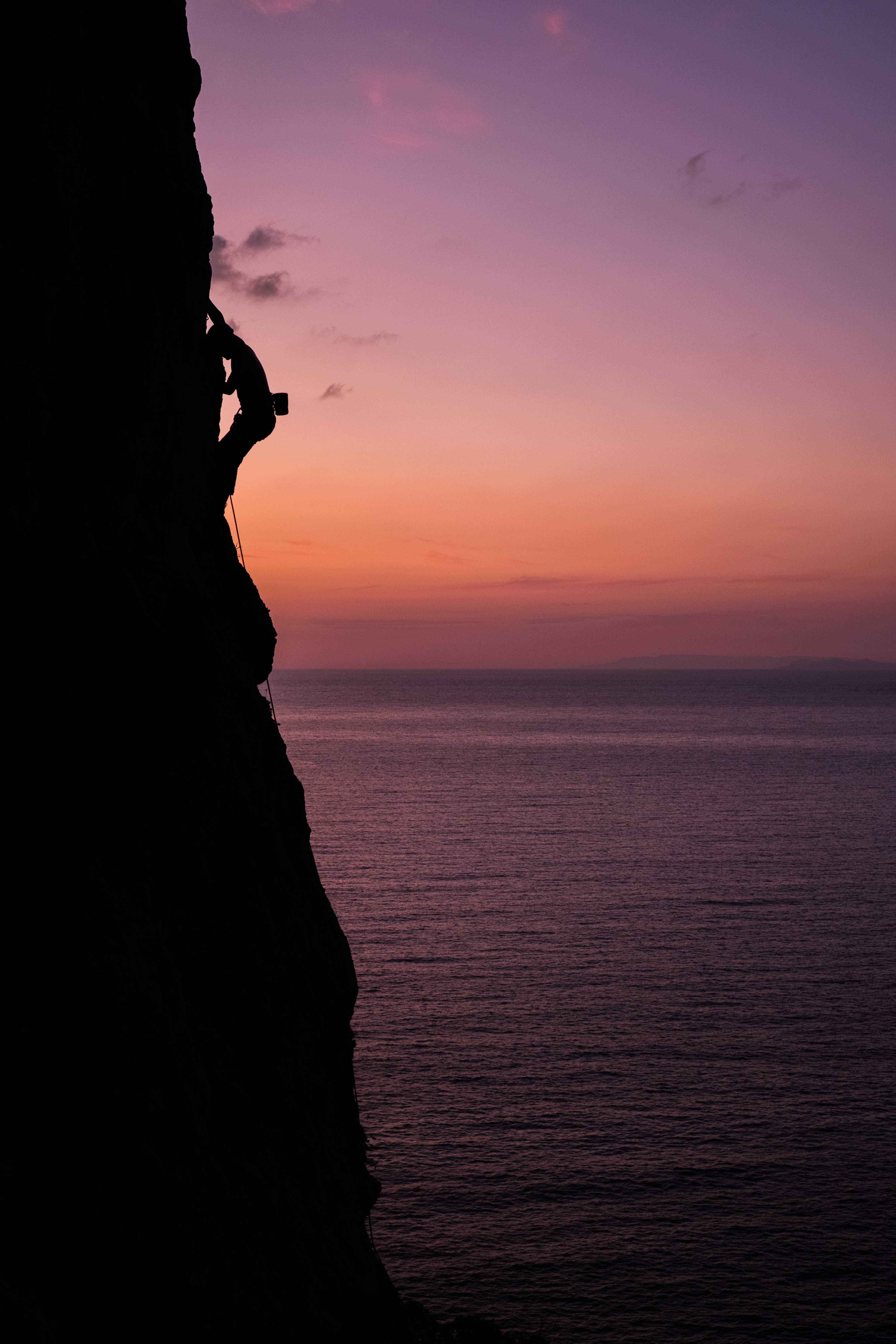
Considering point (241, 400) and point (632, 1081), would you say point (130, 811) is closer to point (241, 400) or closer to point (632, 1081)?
point (241, 400)

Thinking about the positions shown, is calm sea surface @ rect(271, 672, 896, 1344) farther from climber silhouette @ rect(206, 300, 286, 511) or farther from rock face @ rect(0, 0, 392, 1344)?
climber silhouette @ rect(206, 300, 286, 511)

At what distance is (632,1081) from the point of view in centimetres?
4597

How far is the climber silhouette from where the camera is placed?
18266 millimetres

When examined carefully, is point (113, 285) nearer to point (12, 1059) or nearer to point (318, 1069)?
point (12, 1059)

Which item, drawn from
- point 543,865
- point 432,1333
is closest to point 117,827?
point 432,1333

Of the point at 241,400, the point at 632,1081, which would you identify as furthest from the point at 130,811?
the point at 632,1081

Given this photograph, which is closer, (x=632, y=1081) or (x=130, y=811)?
(x=130, y=811)

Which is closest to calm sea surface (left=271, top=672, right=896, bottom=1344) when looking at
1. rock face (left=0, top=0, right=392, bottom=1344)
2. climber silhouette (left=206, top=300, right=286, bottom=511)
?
rock face (left=0, top=0, right=392, bottom=1344)

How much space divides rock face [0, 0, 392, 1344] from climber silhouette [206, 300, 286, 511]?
189 centimetres

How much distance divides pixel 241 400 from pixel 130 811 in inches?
330

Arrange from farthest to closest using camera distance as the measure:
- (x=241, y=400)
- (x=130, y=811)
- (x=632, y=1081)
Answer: (x=632, y=1081) → (x=241, y=400) → (x=130, y=811)

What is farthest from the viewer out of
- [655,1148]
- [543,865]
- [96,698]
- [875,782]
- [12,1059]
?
[875,782]

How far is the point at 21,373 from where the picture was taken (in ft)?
36.5

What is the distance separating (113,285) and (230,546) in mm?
6192
